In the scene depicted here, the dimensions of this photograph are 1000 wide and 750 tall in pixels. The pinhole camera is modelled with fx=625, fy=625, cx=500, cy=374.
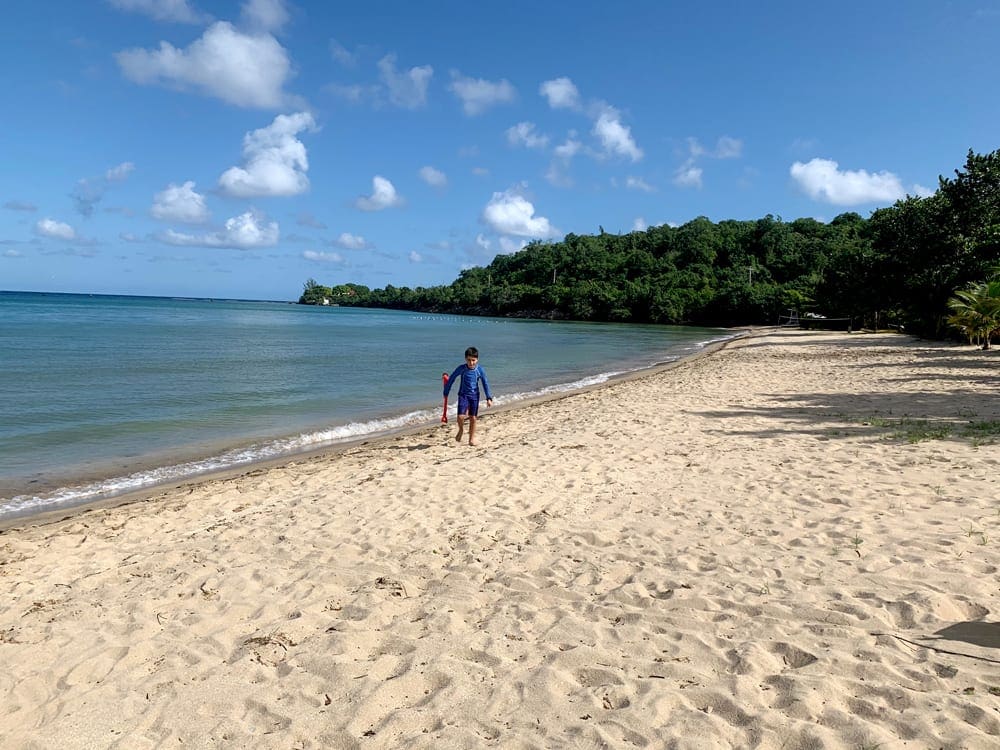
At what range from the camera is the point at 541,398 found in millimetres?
19094

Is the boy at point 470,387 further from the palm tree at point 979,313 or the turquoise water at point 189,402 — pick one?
the palm tree at point 979,313

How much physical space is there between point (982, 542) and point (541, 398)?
14.1 metres

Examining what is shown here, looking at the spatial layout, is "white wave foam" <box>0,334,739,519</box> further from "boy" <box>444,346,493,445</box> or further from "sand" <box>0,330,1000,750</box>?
"boy" <box>444,346,493,445</box>

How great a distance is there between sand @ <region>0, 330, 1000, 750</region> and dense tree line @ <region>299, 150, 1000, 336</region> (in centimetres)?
2543

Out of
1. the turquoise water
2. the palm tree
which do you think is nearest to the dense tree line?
the palm tree

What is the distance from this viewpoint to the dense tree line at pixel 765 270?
29172mm

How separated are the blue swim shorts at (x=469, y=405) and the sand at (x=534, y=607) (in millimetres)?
2126

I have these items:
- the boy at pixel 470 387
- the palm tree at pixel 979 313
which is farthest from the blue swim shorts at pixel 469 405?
the palm tree at pixel 979 313

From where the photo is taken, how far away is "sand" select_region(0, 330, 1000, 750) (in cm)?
335

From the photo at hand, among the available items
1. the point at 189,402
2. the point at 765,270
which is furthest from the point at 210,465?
the point at 765,270

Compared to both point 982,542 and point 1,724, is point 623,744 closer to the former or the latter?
point 1,724

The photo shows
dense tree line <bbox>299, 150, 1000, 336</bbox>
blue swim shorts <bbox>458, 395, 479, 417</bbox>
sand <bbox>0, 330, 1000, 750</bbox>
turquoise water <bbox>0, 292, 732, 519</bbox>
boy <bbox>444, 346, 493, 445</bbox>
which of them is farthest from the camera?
dense tree line <bbox>299, 150, 1000, 336</bbox>

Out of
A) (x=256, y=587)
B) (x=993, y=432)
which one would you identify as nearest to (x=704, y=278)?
(x=993, y=432)

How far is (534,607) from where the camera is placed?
4707 millimetres
